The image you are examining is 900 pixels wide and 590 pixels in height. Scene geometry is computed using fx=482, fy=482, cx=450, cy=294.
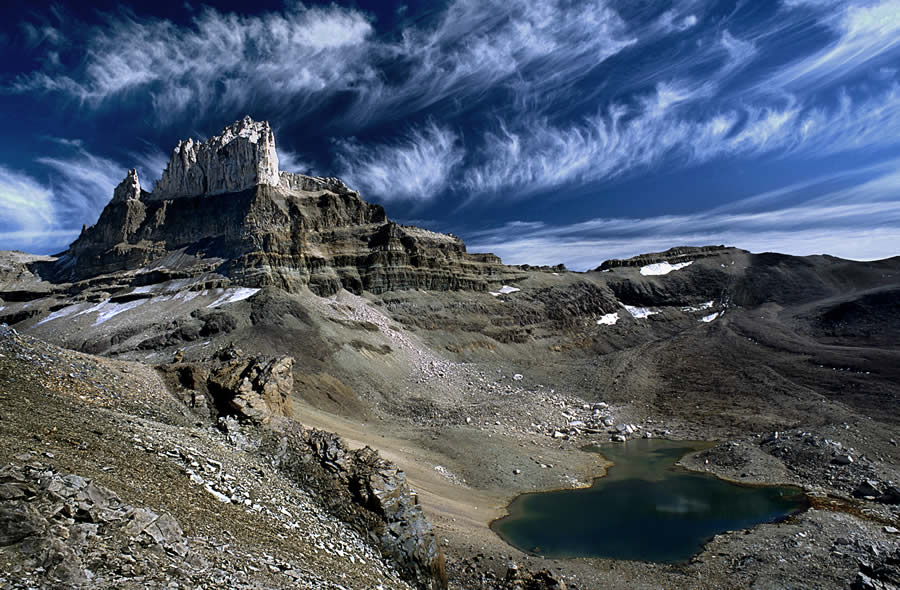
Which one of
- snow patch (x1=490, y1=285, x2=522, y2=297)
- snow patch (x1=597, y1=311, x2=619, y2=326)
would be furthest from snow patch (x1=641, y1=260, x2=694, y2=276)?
snow patch (x1=490, y1=285, x2=522, y2=297)

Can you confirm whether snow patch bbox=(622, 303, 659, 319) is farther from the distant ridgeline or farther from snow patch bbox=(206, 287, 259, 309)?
snow patch bbox=(206, 287, 259, 309)

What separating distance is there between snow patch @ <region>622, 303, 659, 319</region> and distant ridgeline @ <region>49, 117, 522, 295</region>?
2477cm

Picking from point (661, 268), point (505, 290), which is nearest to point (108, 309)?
point (505, 290)

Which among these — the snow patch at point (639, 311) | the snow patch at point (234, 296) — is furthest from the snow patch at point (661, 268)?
the snow patch at point (234, 296)

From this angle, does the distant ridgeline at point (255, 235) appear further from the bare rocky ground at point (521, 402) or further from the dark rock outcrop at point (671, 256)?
the dark rock outcrop at point (671, 256)

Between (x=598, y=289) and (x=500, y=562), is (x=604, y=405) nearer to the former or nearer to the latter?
(x=500, y=562)

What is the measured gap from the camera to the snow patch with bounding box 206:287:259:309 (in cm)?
6205

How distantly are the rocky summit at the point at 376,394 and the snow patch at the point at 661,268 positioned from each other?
1184 mm

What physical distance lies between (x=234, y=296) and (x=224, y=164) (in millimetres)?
45890

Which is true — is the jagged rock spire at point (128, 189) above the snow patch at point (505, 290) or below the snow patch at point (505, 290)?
above

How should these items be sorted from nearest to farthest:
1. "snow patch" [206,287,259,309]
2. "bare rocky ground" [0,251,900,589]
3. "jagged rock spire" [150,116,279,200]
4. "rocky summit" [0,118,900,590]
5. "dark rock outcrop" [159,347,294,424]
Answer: "rocky summit" [0,118,900,590]
"bare rocky ground" [0,251,900,589]
"dark rock outcrop" [159,347,294,424]
"snow patch" [206,287,259,309]
"jagged rock spire" [150,116,279,200]

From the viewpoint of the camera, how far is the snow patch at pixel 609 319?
298ft

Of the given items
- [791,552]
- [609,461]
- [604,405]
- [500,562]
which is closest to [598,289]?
[604,405]

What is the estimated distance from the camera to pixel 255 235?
8450cm
